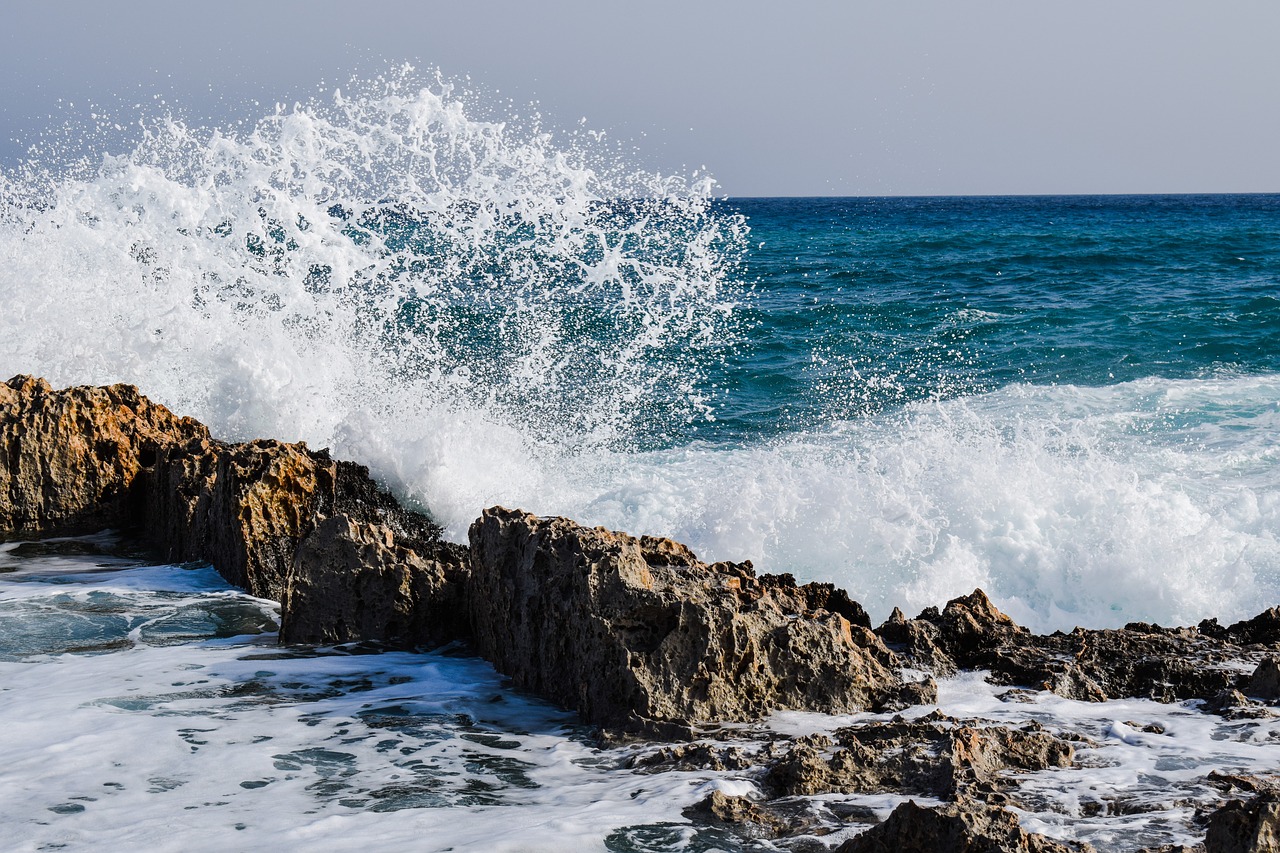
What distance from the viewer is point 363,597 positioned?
4953 millimetres

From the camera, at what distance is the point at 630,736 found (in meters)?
3.73

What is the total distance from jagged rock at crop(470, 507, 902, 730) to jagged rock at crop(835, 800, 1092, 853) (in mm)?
1187

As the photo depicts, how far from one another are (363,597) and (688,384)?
748 centimetres

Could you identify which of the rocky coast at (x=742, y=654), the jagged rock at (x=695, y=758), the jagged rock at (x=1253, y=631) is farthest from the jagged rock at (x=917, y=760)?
the jagged rock at (x=1253, y=631)

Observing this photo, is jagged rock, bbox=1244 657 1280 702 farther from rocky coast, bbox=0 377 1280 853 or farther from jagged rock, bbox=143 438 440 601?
jagged rock, bbox=143 438 440 601

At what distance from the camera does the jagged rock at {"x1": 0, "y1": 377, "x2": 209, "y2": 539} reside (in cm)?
682

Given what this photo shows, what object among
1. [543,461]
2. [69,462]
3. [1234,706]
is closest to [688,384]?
[543,461]

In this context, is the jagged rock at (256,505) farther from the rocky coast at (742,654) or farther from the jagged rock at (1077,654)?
the jagged rock at (1077,654)

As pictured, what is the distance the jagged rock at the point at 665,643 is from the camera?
3.84 meters

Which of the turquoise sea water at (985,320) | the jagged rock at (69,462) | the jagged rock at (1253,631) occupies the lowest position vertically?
the jagged rock at (1253,631)

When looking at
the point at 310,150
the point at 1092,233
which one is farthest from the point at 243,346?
the point at 1092,233

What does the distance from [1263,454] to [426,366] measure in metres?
6.74

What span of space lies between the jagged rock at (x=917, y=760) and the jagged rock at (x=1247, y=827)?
74cm

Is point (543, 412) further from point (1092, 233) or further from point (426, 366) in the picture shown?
point (1092, 233)
